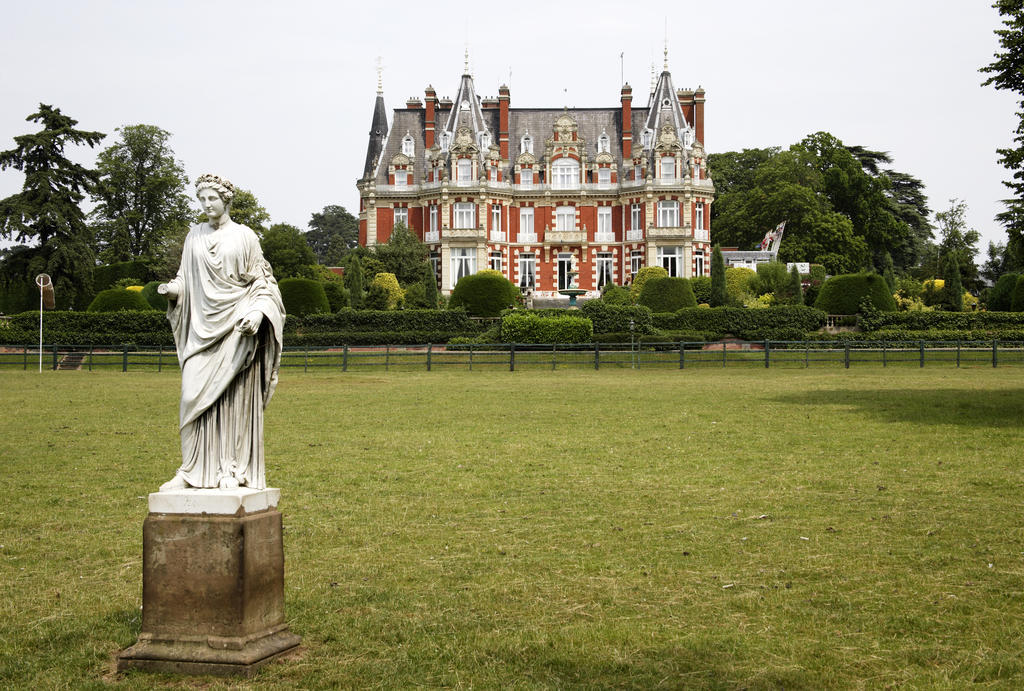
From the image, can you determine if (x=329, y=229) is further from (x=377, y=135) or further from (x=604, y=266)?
(x=604, y=266)

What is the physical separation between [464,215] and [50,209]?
29.7 meters

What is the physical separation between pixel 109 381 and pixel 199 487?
27985mm

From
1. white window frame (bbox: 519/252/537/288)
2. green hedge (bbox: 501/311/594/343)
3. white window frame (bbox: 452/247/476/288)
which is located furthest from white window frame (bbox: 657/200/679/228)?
green hedge (bbox: 501/311/594/343)

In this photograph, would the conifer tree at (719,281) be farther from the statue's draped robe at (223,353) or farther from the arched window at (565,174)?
the statue's draped robe at (223,353)

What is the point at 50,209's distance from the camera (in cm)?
5059

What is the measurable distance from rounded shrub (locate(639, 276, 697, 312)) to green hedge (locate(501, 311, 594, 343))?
8910 mm

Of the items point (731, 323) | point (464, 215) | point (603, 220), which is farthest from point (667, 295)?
point (464, 215)

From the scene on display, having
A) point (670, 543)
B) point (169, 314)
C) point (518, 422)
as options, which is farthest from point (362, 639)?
point (518, 422)

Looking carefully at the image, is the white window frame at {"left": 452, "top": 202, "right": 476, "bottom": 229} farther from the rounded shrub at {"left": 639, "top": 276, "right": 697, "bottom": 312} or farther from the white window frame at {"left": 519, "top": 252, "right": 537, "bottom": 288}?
the rounded shrub at {"left": 639, "top": 276, "right": 697, "bottom": 312}

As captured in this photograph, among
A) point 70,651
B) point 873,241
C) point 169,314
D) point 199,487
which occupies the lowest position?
point 70,651

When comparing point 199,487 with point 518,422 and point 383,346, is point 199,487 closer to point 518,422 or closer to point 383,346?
point 518,422

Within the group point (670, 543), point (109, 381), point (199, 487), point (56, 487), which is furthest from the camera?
point (109, 381)

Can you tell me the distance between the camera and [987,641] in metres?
6.54

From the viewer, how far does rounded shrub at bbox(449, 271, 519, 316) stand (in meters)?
52.7
